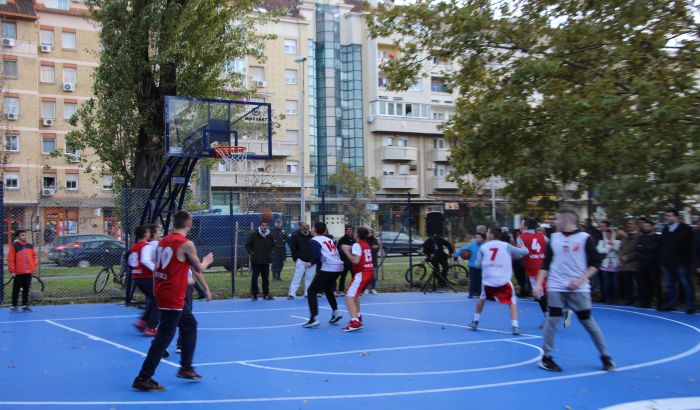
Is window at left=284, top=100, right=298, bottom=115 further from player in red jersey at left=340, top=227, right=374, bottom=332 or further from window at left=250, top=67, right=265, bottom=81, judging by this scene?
player in red jersey at left=340, top=227, right=374, bottom=332

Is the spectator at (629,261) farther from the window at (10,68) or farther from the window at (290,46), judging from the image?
the window at (10,68)

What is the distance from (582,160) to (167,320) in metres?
11.2

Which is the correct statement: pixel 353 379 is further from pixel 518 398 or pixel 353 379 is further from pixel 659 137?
pixel 659 137

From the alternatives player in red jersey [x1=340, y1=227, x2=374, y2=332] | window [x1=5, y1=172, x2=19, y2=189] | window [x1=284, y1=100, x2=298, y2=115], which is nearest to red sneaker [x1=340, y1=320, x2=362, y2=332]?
player in red jersey [x1=340, y1=227, x2=374, y2=332]

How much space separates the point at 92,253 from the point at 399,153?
4119 centimetres

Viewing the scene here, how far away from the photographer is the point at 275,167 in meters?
55.6

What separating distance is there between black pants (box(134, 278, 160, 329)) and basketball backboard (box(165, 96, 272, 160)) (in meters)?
4.74

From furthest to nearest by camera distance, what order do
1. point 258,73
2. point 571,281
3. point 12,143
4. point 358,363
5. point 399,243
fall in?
point 258,73, point 12,143, point 399,243, point 358,363, point 571,281

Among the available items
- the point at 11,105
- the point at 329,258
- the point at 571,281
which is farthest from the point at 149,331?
the point at 11,105

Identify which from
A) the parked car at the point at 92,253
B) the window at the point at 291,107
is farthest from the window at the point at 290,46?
the parked car at the point at 92,253

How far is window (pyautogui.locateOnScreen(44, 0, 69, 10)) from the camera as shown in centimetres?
5097

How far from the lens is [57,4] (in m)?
51.4

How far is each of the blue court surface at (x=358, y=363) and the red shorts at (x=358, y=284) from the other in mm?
719

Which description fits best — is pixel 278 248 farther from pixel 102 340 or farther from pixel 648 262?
pixel 648 262
